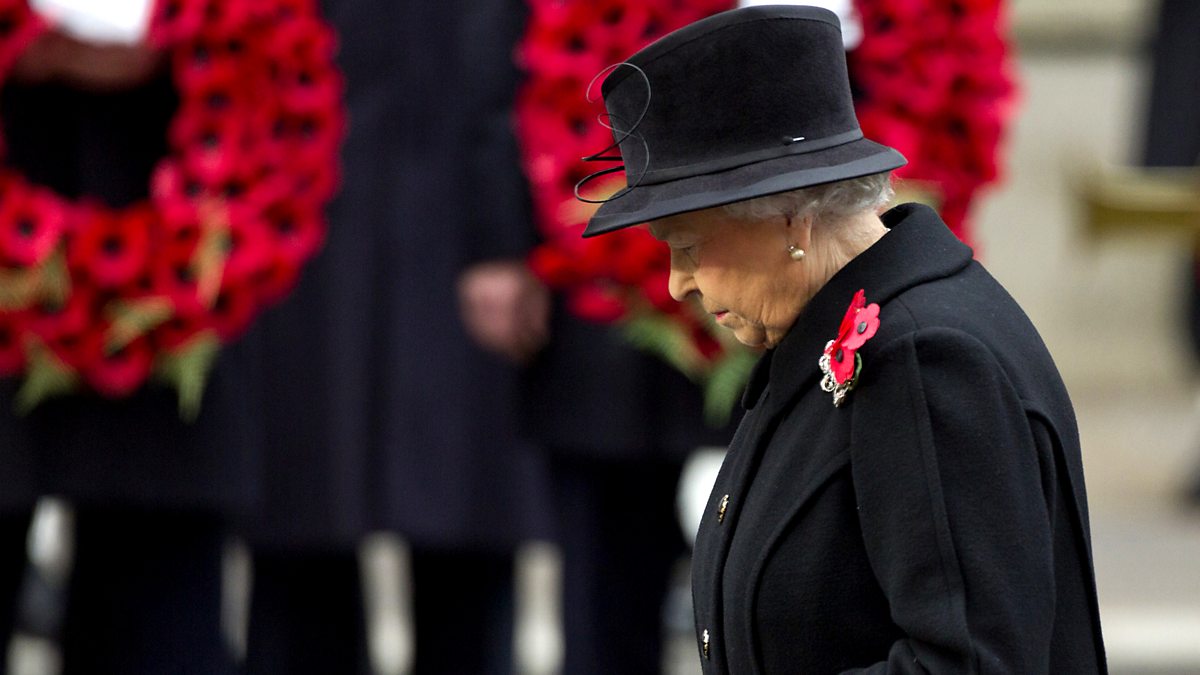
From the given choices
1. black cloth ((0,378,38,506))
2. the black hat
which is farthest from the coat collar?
black cloth ((0,378,38,506))

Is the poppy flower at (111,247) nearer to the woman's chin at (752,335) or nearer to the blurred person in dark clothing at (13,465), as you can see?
the blurred person in dark clothing at (13,465)

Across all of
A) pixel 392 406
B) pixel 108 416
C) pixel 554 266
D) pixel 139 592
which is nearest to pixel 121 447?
pixel 108 416

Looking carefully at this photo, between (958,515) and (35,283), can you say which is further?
(35,283)

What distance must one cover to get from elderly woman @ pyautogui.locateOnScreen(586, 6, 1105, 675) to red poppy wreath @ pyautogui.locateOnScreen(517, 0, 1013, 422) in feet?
4.71

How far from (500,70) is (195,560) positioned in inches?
44.9

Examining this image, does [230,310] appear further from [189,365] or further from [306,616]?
[306,616]

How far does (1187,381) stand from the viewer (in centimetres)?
907

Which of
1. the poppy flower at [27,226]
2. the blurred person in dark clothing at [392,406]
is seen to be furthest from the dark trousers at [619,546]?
the poppy flower at [27,226]

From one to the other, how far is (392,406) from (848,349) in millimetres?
2383

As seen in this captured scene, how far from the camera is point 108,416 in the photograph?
3590 millimetres

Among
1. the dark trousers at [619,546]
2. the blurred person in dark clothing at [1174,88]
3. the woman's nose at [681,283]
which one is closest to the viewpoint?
the woman's nose at [681,283]

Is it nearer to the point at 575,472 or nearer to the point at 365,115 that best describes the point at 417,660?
the point at 575,472

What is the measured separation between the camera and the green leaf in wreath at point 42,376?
3.48 metres

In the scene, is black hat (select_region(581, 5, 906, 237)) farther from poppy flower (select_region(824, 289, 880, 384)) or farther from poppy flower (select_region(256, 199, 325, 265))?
poppy flower (select_region(256, 199, 325, 265))
